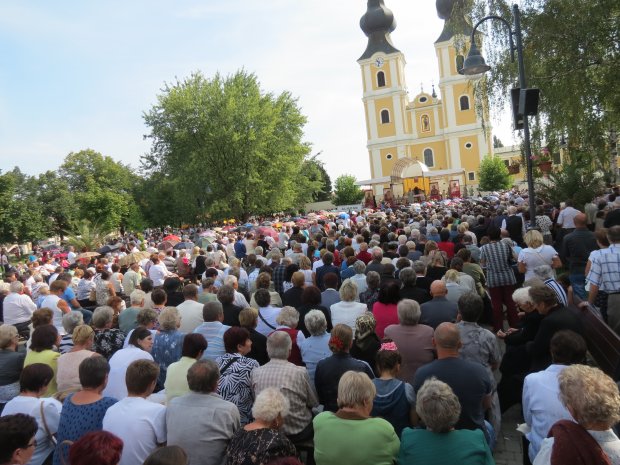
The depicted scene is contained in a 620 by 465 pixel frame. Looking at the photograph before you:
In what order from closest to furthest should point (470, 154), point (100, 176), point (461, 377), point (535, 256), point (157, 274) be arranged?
point (461, 377), point (535, 256), point (157, 274), point (470, 154), point (100, 176)

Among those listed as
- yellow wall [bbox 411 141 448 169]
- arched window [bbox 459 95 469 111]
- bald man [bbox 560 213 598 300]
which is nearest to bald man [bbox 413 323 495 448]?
bald man [bbox 560 213 598 300]

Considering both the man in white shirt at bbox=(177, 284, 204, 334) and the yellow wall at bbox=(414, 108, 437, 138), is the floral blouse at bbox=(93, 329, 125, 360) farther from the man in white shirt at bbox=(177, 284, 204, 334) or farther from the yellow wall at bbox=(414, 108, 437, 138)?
the yellow wall at bbox=(414, 108, 437, 138)

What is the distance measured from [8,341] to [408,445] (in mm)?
4281

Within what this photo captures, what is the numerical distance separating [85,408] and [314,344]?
6.95ft

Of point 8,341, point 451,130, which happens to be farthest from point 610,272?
point 451,130

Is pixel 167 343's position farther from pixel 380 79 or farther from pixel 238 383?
pixel 380 79

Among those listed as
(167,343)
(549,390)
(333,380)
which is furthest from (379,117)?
(549,390)

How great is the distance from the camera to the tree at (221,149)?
119 ft

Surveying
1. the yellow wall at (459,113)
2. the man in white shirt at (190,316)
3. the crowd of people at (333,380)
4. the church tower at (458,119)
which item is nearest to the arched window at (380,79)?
the church tower at (458,119)

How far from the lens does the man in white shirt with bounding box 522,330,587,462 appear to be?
3326 mm

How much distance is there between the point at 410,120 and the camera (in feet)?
227

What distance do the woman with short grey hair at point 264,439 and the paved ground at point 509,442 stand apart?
241 cm

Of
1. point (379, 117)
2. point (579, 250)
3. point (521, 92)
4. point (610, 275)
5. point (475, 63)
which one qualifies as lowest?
point (610, 275)

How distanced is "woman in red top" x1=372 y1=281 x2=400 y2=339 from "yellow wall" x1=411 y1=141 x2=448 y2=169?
63674 millimetres
